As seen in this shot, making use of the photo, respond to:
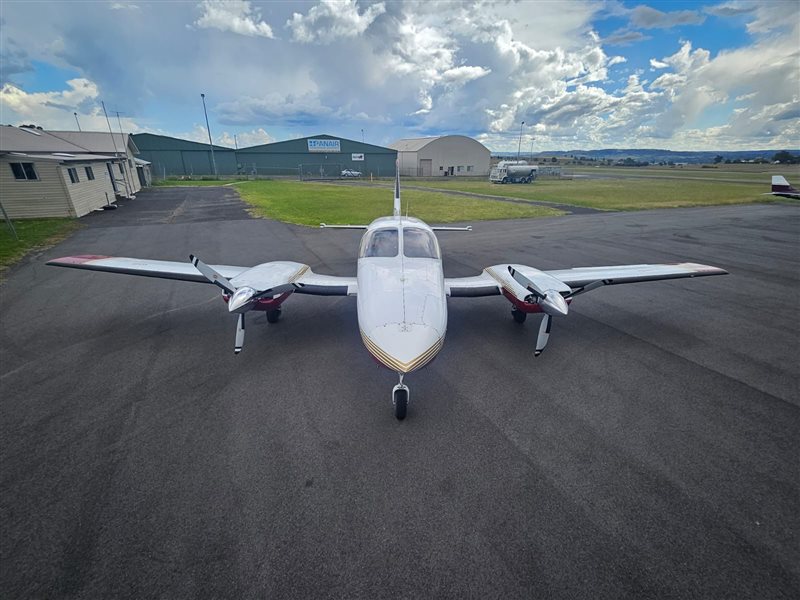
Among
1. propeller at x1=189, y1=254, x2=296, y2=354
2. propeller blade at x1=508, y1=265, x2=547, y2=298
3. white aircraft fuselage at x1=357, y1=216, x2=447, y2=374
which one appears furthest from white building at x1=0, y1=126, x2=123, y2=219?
propeller blade at x1=508, y1=265, x2=547, y2=298

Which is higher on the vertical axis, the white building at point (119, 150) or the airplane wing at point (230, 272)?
the white building at point (119, 150)

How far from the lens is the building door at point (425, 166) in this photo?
79.0 meters

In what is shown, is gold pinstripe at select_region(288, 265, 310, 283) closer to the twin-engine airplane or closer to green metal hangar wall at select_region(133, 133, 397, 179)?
the twin-engine airplane

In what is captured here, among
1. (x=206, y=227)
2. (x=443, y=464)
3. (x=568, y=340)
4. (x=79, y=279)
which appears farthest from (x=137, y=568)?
(x=206, y=227)

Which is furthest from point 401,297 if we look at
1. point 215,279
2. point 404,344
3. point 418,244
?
point 215,279

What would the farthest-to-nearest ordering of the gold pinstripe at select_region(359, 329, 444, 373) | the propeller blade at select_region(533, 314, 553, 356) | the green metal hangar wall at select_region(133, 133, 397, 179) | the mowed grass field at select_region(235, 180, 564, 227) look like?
the green metal hangar wall at select_region(133, 133, 397, 179), the mowed grass field at select_region(235, 180, 564, 227), the propeller blade at select_region(533, 314, 553, 356), the gold pinstripe at select_region(359, 329, 444, 373)

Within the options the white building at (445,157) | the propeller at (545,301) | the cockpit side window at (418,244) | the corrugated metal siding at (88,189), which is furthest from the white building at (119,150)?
the white building at (445,157)

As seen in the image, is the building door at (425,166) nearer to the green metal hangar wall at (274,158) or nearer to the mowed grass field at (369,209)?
the green metal hangar wall at (274,158)

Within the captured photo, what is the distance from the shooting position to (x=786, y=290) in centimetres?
1309

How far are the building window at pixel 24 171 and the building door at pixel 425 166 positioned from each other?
66802mm

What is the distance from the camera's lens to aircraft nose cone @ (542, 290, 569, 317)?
6.98 metres

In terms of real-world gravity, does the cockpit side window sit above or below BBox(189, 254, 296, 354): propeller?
above

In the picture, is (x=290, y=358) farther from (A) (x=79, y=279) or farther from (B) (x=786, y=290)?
(B) (x=786, y=290)

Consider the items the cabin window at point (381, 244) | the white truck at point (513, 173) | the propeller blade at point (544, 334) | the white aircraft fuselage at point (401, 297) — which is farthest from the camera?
the white truck at point (513, 173)
